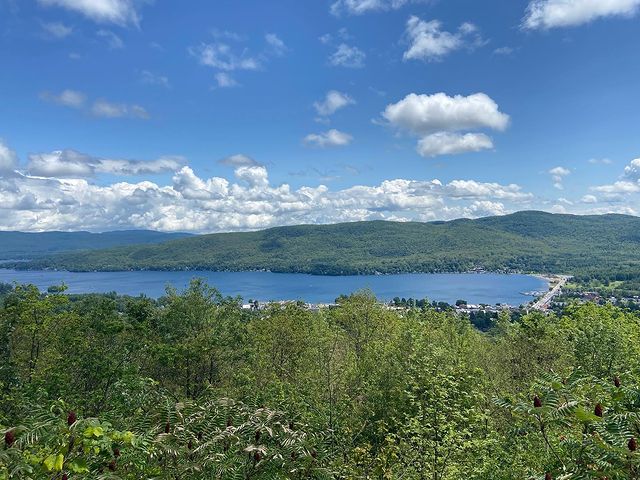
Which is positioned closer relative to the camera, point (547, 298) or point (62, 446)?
point (62, 446)

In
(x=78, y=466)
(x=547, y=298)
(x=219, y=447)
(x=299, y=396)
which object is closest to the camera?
(x=78, y=466)

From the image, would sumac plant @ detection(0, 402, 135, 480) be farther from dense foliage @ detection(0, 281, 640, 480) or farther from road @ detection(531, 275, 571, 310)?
road @ detection(531, 275, 571, 310)

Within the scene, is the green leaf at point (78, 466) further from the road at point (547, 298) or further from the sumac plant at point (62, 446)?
the road at point (547, 298)

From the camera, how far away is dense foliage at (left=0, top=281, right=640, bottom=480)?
5.21m

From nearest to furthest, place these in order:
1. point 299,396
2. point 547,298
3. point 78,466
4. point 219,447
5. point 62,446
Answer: point 78,466, point 62,446, point 219,447, point 299,396, point 547,298

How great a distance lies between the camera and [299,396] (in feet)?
47.4

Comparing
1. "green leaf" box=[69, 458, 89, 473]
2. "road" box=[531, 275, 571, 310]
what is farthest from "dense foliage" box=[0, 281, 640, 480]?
"road" box=[531, 275, 571, 310]

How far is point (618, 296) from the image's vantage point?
143 m

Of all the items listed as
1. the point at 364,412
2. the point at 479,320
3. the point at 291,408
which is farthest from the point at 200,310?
the point at 479,320

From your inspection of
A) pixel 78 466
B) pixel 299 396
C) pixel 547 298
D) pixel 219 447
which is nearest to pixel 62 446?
pixel 78 466

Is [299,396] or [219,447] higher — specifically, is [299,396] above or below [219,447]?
below

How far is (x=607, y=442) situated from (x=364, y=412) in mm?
13434

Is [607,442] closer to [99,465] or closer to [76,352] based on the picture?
[99,465]

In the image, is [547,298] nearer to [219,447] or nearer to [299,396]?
[299,396]
